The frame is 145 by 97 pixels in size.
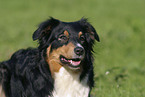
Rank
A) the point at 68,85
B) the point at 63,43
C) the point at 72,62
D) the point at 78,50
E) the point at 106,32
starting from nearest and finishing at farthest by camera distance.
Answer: the point at 78,50, the point at 72,62, the point at 63,43, the point at 68,85, the point at 106,32

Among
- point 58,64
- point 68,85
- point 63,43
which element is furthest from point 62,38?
point 68,85

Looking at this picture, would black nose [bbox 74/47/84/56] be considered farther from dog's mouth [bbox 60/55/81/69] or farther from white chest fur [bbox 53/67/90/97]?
white chest fur [bbox 53/67/90/97]

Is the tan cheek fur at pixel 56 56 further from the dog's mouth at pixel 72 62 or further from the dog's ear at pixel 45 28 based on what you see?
the dog's ear at pixel 45 28

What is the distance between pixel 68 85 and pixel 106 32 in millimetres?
7166

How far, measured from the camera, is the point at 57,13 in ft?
57.8

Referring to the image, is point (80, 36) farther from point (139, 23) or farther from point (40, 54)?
point (139, 23)

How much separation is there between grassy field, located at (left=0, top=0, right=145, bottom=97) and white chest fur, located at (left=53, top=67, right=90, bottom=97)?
921mm

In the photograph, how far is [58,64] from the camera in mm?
4824

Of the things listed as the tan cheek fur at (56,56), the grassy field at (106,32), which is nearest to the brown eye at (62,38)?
the tan cheek fur at (56,56)

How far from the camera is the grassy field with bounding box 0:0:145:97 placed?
6667 millimetres

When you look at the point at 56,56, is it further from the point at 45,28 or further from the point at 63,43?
the point at 45,28

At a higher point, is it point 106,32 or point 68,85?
point 68,85

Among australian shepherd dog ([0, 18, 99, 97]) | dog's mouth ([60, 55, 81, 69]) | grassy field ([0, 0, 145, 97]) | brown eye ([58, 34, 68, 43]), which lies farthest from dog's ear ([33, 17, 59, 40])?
grassy field ([0, 0, 145, 97])

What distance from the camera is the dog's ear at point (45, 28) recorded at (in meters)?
4.69
